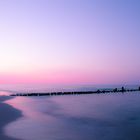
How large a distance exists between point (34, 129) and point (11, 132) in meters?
2.02

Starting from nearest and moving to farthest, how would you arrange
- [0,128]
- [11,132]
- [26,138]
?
[26,138]
[11,132]
[0,128]

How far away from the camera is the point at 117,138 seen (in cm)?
1806

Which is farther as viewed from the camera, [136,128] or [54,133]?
[136,128]

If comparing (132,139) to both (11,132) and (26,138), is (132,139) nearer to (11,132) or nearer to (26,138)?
(26,138)

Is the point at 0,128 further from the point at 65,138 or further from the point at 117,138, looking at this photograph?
the point at 117,138

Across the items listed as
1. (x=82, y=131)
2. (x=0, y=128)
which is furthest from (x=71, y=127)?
(x=0, y=128)

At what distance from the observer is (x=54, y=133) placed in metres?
19.1

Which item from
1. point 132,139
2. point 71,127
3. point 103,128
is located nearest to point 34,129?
point 71,127

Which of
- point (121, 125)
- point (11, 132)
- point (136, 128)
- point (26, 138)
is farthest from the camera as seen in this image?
point (121, 125)

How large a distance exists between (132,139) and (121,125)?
228 inches

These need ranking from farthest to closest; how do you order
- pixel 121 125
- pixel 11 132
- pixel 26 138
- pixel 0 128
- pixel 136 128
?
pixel 121 125
pixel 136 128
pixel 0 128
pixel 11 132
pixel 26 138

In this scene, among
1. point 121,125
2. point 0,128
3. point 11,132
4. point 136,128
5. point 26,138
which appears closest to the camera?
point 26,138

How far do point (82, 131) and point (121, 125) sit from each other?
4.61m

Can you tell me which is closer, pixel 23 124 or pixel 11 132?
pixel 11 132
